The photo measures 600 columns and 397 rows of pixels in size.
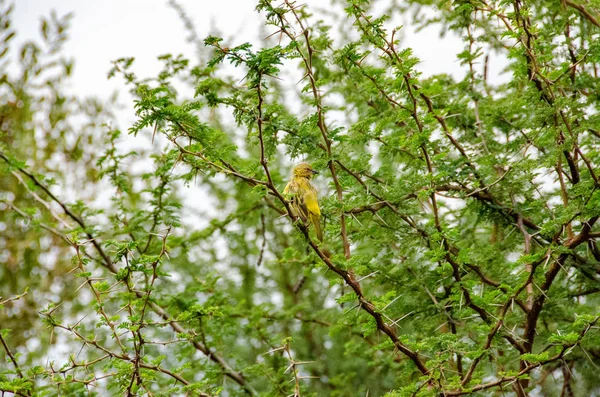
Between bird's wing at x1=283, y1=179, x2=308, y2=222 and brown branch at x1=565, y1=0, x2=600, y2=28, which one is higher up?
brown branch at x1=565, y1=0, x2=600, y2=28

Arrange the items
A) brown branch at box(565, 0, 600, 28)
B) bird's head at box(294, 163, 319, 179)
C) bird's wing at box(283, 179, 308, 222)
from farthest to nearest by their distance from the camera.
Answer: bird's head at box(294, 163, 319, 179), brown branch at box(565, 0, 600, 28), bird's wing at box(283, 179, 308, 222)

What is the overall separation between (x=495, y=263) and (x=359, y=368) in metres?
3.50

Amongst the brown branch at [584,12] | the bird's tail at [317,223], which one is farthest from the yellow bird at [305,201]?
the brown branch at [584,12]

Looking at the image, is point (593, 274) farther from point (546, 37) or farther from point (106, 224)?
point (106, 224)

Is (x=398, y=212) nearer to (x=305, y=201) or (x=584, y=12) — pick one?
(x=305, y=201)

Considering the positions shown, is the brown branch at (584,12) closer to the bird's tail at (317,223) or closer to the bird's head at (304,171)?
the bird's head at (304,171)

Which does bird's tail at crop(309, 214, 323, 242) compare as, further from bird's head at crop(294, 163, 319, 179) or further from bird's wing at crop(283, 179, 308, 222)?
bird's head at crop(294, 163, 319, 179)

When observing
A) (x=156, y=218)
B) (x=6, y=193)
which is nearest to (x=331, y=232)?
(x=156, y=218)

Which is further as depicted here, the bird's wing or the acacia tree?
the bird's wing

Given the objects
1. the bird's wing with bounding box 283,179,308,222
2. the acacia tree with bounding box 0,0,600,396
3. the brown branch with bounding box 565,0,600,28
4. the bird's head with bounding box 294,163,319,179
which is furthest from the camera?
the bird's head with bounding box 294,163,319,179

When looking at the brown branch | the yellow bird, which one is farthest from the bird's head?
the brown branch

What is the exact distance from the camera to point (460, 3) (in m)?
4.79

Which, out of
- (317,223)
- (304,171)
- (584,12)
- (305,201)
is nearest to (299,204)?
(305,201)

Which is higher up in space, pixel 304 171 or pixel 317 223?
pixel 304 171
